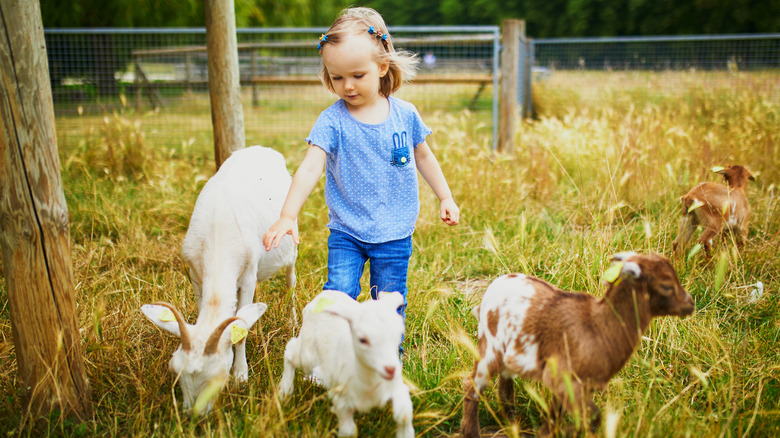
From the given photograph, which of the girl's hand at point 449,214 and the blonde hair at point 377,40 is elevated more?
the blonde hair at point 377,40

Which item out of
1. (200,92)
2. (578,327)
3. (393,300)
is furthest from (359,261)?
(200,92)

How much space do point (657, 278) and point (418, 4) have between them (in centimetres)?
6399

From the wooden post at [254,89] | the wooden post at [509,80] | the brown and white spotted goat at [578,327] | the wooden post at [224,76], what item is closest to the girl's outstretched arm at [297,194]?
the brown and white spotted goat at [578,327]

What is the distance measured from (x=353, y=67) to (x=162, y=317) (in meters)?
1.36

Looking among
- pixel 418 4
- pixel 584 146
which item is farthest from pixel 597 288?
pixel 418 4

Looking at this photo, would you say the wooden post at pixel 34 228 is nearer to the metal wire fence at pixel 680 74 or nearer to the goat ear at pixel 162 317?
the goat ear at pixel 162 317

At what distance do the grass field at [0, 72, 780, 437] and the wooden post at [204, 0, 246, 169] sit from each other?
1.00 meters

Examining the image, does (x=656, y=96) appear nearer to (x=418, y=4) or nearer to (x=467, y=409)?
(x=467, y=409)

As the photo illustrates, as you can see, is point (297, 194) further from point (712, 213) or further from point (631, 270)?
point (712, 213)

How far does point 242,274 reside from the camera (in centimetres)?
296

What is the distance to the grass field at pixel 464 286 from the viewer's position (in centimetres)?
242

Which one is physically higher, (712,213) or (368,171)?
(368,171)

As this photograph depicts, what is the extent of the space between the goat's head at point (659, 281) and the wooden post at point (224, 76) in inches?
124

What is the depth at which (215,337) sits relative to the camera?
2.34 metres
